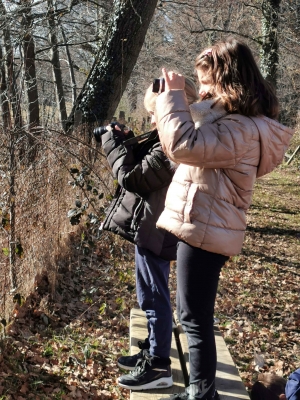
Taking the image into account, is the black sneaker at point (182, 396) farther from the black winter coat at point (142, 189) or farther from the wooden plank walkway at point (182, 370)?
the black winter coat at point (142, 189)

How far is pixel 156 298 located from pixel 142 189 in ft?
2.06

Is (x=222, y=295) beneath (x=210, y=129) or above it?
beneath

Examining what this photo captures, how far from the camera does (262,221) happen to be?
8.60 m

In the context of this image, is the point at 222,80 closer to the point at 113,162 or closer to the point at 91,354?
the point at 113,162

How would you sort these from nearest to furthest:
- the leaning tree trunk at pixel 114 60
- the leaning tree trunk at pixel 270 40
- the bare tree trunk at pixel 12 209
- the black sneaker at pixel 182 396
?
the black sneaker at pixel 182 396
the bare tree trunk at pixel 12 209
the leaning tree trunk at pixel 114 60
the leaning tree trunk at pixel 270 40

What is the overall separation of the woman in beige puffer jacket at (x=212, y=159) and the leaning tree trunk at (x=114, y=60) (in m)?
3.38

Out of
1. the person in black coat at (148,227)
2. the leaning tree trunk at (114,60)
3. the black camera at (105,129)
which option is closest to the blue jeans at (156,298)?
the person in black coat at (148,227)

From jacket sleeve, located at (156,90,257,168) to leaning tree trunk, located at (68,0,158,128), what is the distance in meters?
3.45

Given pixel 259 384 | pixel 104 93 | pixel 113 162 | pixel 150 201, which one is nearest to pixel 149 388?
pixel 259 384

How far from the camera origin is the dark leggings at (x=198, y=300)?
217 centimetres

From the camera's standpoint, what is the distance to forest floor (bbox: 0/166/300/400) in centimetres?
332

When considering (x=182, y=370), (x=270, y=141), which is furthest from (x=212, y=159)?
(x=182, y=370)

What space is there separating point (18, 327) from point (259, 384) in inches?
81.6

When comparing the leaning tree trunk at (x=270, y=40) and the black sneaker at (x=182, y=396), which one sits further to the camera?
the leaning tree trunk at (x=270, y=40)
